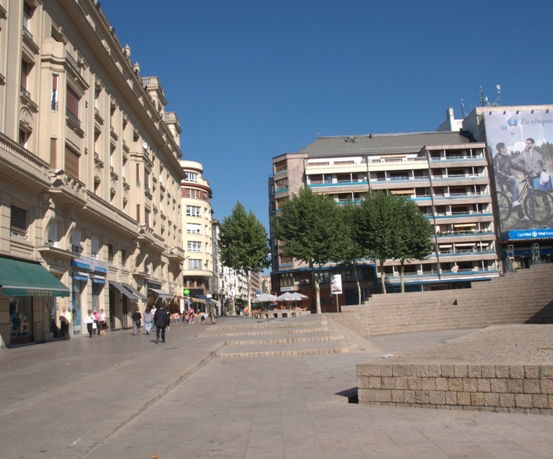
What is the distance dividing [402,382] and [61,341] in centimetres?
2067

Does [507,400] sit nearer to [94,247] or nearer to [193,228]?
[94,247]

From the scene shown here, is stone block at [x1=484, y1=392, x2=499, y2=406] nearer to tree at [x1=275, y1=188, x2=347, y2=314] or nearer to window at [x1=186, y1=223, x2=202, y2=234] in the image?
tree at [x1=275, y1=188, x2=347, y2=314]

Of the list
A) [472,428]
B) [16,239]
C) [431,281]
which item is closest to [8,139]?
[16,239]

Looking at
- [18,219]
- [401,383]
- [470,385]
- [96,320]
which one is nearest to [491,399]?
[470,385]

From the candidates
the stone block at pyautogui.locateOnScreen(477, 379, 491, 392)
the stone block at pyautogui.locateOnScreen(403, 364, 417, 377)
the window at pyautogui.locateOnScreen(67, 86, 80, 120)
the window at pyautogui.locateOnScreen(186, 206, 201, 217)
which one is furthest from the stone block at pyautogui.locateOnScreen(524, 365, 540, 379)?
the window at pyautogui.locateOnScreen(186, 206, 201, 217)

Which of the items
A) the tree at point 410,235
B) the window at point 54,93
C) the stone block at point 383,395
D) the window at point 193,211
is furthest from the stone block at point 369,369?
the window at point 193,211

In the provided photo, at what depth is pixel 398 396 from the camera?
8.26 m

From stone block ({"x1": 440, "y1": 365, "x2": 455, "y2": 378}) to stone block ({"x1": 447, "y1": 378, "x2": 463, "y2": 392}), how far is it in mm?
63

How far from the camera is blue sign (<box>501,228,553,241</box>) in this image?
6338 centimetres

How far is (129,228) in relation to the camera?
123ft

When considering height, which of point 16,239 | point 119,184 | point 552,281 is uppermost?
point 119,184

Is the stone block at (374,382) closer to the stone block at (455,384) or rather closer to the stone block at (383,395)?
the stone block at (383,395)

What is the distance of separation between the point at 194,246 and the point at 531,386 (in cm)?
7211

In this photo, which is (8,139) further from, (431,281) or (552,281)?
(431,281)
